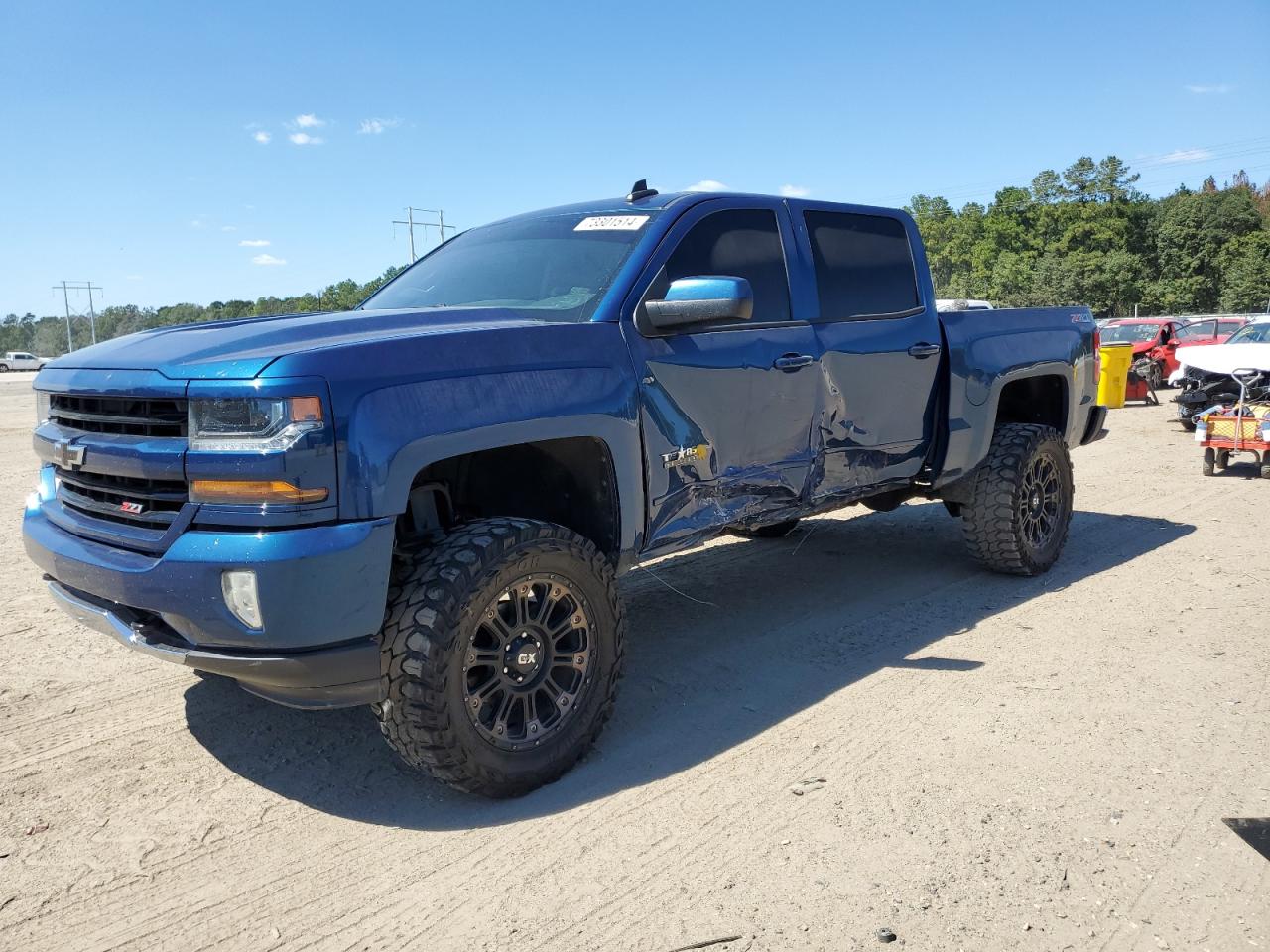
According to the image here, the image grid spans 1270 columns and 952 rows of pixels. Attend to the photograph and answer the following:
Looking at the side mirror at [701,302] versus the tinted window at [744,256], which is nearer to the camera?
the side mirror at [701,302]

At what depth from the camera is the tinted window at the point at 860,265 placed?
462 cm

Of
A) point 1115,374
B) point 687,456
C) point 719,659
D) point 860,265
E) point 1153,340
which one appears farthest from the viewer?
point 1153,340

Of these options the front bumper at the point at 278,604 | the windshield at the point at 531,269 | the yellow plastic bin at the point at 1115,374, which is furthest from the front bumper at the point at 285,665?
the yellow plastic bin at the point at 1115,374

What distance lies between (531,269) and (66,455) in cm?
189

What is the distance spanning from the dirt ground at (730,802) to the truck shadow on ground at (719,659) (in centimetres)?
2

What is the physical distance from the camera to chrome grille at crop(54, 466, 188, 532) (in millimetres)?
2900

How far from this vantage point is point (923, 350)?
16.5 ft

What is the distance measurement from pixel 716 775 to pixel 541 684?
70 centimetres

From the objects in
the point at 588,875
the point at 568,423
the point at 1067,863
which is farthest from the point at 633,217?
the point at 1067,863

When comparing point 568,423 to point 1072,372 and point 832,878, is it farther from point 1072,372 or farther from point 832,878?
point 1072,372

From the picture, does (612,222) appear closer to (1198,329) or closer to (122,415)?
(122,415)

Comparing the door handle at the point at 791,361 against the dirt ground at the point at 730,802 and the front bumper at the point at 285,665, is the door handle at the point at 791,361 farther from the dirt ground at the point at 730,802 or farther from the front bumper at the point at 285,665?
the front bumper at the point at 285,665

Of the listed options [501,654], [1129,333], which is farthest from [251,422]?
[1129,333]

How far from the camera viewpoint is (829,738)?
11.9 ft
